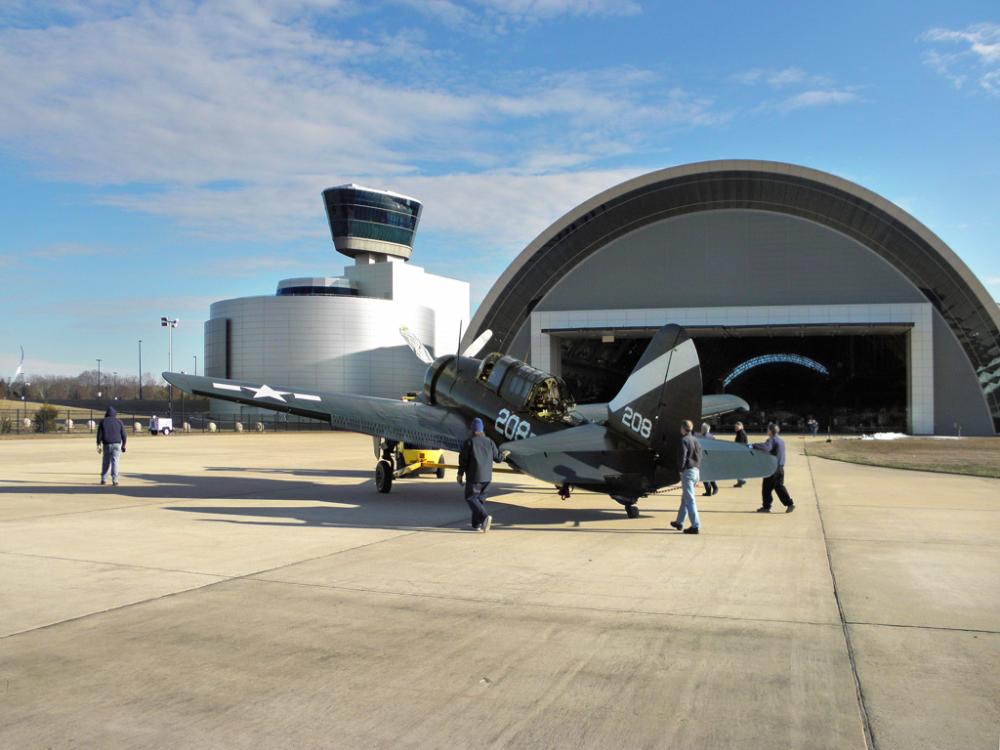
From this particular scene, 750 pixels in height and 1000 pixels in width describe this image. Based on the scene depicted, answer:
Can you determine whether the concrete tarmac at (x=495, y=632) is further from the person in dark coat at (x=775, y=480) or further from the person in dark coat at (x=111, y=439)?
the person in dark coat at (x=111, y=439)

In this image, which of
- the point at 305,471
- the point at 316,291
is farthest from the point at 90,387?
Result: the point at 305,471

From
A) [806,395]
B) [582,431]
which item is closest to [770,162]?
[806,395]

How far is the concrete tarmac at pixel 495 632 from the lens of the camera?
180 inches

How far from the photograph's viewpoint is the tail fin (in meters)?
12.4

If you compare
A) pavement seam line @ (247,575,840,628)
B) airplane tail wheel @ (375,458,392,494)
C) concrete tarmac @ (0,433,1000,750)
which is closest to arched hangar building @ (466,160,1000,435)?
airplane tail wheel @ (375,458,392,494)

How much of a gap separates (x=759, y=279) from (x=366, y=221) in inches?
1760

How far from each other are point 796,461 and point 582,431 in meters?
19.3

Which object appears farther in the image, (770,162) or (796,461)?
→ (770,162)

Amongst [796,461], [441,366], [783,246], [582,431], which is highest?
[783,246]

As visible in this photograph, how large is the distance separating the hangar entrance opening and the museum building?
19.6 meters

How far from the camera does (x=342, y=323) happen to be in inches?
2835

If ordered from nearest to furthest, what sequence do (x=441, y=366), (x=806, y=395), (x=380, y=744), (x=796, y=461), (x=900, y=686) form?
(x=380, y=744)
(x=900, y=686)
(x=441, y=366)
(x=796, y=461)
(x=806, y=395)

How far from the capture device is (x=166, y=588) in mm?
7867

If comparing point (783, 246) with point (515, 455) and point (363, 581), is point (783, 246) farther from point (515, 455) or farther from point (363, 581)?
point (363, 581)
